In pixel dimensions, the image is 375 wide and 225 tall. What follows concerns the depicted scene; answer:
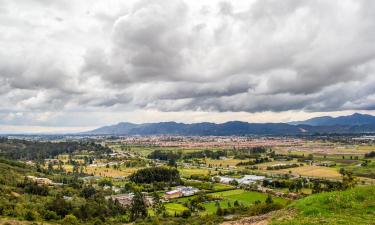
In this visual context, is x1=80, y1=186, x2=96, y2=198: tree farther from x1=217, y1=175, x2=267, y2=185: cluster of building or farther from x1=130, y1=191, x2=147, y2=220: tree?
x1=217, y1=175, x2=267, y2=185: cluster of building

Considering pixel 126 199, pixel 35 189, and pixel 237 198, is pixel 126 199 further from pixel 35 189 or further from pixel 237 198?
pixel 237 198

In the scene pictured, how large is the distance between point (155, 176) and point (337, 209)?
95996mm

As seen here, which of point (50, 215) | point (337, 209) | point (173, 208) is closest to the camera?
point (337, 209)

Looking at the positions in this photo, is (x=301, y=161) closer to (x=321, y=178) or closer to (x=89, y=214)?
(x=321, y=178)

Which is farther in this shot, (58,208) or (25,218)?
(58,208)

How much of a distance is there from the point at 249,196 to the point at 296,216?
66.1 meters

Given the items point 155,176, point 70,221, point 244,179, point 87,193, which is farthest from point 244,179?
point 70,221

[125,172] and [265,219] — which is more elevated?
[265,219]

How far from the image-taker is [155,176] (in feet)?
376

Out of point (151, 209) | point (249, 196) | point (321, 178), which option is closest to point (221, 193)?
point (249, 196)

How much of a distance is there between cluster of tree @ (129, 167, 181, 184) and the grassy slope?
8915cm

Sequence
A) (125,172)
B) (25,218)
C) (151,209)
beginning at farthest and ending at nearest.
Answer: (125,172) → (151,209) → (25,218)

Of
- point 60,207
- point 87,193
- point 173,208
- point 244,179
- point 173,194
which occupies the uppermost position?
point 60,207

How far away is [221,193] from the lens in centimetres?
8894
